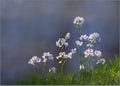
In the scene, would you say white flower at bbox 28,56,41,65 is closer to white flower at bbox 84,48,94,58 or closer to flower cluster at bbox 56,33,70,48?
flower cluster at bbox 56,33,70,48

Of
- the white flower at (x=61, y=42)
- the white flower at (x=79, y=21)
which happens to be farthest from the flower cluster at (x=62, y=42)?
the white flower at (x=79, y=21)

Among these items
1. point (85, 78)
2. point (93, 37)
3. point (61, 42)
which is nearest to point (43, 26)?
point (61, 42)

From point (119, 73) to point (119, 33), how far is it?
14.4 inches

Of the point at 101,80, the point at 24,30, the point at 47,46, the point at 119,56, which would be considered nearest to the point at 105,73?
the point at 101,80

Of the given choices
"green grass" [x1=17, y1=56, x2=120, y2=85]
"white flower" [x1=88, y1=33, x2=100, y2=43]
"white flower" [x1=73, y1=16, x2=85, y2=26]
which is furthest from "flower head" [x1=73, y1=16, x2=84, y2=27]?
"green grass" [x1=17, y1=56, x2=120, y2=85]

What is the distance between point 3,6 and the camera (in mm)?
2639

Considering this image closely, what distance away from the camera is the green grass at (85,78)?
2.32 meters

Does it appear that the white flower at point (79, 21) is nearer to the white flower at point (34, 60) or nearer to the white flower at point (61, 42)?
the white flower at point (61, 42)

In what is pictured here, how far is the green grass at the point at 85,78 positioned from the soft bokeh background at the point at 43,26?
191mm

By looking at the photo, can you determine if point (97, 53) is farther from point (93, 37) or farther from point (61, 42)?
point (61, 42)

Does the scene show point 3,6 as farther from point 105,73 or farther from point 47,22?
point 105,73

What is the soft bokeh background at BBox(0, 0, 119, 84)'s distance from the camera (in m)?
2.62

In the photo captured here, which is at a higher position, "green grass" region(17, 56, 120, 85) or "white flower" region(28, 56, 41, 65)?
"white flower" region(28, 56, 41, 65)

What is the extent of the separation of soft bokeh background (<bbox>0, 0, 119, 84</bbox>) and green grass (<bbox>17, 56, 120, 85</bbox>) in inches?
7.5
